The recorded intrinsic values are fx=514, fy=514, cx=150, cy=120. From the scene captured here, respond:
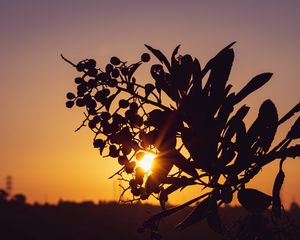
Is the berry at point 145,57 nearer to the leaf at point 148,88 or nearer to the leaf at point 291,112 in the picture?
the leaf at point 148,88

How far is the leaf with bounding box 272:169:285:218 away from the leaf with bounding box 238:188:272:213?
54 millimetres

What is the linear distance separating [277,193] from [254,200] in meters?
0.15

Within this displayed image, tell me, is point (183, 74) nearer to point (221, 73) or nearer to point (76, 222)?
point (221, 73)

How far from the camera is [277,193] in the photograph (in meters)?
3.26

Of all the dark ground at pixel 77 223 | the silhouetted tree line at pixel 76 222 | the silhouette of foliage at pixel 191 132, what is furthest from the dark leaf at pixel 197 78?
the dark ground at pixel 77 223

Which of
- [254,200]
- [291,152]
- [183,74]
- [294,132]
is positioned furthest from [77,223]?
[291,152]

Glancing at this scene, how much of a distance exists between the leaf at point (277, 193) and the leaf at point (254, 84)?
0.57 meters

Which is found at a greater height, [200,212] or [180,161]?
[180,161]

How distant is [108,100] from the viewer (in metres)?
3.24

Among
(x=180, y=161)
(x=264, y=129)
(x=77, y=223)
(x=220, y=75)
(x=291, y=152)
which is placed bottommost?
(x=291, y=152)

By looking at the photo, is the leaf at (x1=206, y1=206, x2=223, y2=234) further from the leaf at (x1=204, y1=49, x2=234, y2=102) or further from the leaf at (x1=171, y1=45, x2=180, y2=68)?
the leaf at (x1=171, y1=45, x2=180, y2=68)

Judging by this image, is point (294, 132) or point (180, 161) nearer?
point (294, 132)

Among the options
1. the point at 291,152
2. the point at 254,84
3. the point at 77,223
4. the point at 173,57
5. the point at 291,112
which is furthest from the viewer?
the point at 77,223

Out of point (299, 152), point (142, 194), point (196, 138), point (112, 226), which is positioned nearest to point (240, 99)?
point (196, 138)
